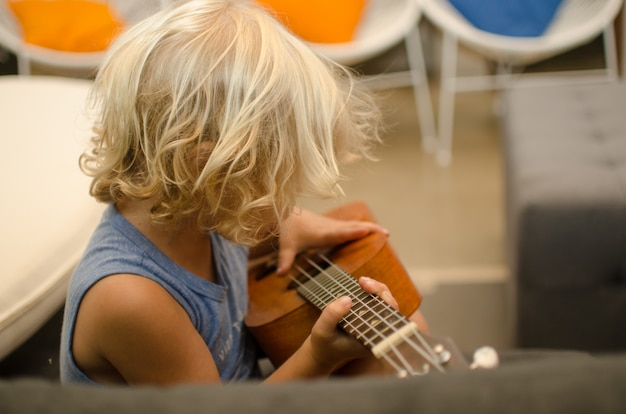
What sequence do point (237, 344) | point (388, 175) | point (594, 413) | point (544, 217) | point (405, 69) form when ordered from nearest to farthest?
point (594, 413) → point (237, 344) → point (544, 217) → point (388, 175) → point (405, 69)

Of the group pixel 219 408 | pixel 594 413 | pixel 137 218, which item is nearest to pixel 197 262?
pixel 137 218

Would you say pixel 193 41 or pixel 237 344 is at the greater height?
pixel 193 41

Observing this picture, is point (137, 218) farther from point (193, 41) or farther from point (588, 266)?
point (588, 266)

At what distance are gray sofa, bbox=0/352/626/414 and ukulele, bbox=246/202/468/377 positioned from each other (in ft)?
0.78

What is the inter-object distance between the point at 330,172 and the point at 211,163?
0.16 meters

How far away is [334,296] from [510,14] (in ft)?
6.38

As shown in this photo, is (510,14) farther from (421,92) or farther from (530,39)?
(421,92)

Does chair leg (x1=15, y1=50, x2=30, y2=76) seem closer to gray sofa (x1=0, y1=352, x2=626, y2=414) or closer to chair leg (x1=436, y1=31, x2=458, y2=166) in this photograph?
chair leg (x1=436, y1=31, x2=458, y2=166)

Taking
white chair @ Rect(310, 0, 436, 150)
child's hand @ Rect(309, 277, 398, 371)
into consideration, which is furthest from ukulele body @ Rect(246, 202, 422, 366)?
white chair @ Rect(310, 0, 436, 150)

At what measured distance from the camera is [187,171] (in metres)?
0.81

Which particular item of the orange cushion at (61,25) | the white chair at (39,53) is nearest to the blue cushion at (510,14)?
the white chair at (39,53)

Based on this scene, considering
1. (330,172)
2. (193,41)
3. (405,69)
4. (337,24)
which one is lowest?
(405,69)

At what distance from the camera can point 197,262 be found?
3.13ft

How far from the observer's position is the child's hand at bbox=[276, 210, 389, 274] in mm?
1106
